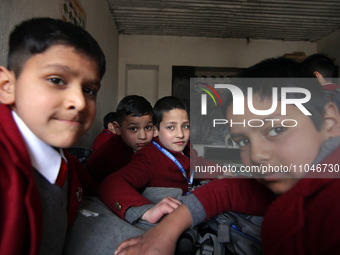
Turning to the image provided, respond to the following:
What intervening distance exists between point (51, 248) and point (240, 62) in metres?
4.96

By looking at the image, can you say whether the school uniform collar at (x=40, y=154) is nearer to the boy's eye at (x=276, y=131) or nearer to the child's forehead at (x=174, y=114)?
the boy's eye at (x=276, y=131)

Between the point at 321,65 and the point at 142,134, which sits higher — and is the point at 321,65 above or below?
above

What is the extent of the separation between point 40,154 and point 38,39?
0.86ft

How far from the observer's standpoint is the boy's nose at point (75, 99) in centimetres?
57

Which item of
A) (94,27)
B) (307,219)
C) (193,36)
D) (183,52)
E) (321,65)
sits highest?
(193,36)

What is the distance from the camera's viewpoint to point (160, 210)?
773mm

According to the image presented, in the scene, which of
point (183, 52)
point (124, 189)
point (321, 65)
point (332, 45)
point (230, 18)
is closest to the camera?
point (124, 189)

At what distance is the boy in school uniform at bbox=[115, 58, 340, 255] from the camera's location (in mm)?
471

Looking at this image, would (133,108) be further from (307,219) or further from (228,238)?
(307,219)

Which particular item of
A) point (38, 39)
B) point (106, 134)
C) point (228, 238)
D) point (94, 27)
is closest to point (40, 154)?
point (38, 39)

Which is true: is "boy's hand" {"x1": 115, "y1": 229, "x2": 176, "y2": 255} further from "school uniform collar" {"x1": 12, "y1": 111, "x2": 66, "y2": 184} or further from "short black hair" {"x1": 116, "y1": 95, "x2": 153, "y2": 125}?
"short black hair" {"x1": 116, "y1": 95, "x2": 153, "y2": 125}

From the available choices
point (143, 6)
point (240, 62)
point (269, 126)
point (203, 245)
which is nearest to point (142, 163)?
point (203, 245)

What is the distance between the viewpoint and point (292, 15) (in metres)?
4.00

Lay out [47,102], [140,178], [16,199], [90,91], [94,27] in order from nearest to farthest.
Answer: [16,199] < [47,102] < [90,91] < [140,178] < [94,27]
